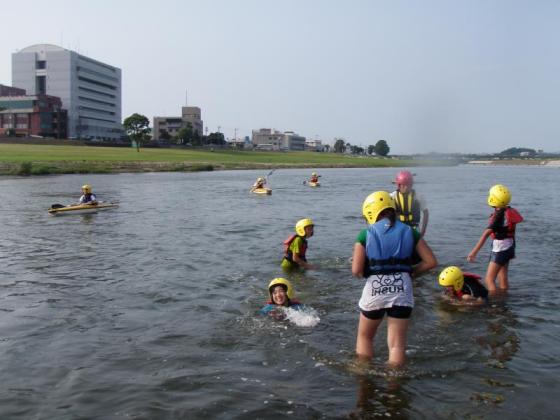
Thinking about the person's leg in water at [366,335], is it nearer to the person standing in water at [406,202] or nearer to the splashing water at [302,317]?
the splashing water at [302,317]

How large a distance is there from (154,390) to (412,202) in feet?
22.7

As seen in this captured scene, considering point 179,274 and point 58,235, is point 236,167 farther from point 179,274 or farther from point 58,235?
point 179,274

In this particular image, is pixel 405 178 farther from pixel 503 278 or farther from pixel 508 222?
pixel 503 278

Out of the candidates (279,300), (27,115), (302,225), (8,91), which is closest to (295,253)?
(302,225)

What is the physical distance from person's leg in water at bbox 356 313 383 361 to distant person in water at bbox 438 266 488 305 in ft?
12.5

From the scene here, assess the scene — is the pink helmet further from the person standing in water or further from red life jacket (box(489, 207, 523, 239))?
red life jacket (box(489, 207, 523, 239))

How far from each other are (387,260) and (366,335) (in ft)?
3.94

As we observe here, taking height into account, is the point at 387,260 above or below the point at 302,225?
above

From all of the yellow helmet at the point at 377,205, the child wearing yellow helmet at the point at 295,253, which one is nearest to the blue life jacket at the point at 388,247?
the yellow helmet at the point at 377,205

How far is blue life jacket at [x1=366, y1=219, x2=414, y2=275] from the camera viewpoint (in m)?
6.11

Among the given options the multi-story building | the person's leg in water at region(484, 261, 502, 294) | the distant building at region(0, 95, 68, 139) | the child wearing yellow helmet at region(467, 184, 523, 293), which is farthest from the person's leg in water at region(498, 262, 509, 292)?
the multi-story building

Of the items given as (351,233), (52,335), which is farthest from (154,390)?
(351,233)

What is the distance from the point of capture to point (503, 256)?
1042cm

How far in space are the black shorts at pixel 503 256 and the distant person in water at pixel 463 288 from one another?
1.78 ft
